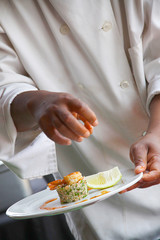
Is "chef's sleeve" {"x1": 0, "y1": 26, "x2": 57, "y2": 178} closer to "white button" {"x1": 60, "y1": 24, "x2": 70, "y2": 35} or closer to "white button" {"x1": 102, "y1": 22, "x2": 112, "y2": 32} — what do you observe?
"white button" {"x1": 60, "y1": 24, "x2": 70, "y2": 35}

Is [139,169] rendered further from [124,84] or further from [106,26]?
[106,26]

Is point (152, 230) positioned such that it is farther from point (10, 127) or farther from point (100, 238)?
point (10, 127)

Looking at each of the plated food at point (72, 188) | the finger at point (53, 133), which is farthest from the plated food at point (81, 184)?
the finger at point (53, 133)

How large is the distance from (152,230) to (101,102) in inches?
22.7

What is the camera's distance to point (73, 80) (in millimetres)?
1541

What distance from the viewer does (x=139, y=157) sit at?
116cm

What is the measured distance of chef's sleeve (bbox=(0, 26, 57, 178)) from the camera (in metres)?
1.29

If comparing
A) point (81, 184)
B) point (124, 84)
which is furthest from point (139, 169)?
point (124, 84)

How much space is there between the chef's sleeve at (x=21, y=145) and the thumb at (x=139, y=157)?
35 cm

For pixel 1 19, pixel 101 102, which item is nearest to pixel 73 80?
pixel 101 102

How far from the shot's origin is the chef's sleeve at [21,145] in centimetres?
129

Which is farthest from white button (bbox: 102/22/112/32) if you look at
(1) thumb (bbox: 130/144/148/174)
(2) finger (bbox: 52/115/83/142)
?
(2) finger (bbox: 52/115/83/142)

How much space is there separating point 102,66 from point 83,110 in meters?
0.57

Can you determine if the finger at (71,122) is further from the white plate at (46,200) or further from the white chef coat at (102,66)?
the white chef coat at (102,66)
